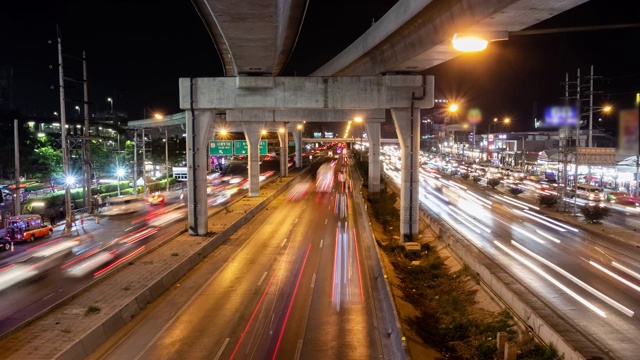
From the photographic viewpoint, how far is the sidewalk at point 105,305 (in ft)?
39.9

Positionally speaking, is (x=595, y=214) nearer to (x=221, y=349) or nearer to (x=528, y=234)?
(x=528, y=234)

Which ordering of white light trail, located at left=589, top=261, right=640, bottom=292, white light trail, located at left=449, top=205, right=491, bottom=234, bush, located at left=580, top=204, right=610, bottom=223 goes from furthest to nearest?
bush, located at left=580, top=204, right=610, bottom=223
white light trail, located at left=449, top=205, right=491, bottom=234
white light trail, located at left=589, top=261, right=640, bottom=292

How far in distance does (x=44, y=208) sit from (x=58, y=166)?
91.2 feet

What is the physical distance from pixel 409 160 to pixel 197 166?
12792 millimetres

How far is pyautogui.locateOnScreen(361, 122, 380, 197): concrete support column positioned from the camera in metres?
54.0

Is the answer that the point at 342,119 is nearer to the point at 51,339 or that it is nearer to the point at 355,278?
the point at 355,278

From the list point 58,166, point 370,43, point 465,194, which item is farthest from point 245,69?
point 58,166

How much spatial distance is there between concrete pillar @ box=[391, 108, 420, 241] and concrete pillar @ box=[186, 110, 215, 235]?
11.4 metres

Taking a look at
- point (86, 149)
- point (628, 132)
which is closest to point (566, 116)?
point (628, 132)

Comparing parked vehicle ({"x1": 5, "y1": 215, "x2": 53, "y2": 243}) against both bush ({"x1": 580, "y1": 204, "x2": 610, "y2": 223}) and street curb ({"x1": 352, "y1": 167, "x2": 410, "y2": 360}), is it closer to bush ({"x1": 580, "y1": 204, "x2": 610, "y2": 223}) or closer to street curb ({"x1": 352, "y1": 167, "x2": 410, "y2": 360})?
street curb ({"x1": 352, "y1": 167, "x2": 410, "y2": 360})

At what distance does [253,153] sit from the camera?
51219 millimetres

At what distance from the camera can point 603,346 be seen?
12.2 meters

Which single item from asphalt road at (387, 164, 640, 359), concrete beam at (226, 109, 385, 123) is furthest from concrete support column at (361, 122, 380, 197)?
asphalt road at (387, 164, 640, 359)

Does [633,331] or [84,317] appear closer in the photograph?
[633,331]
